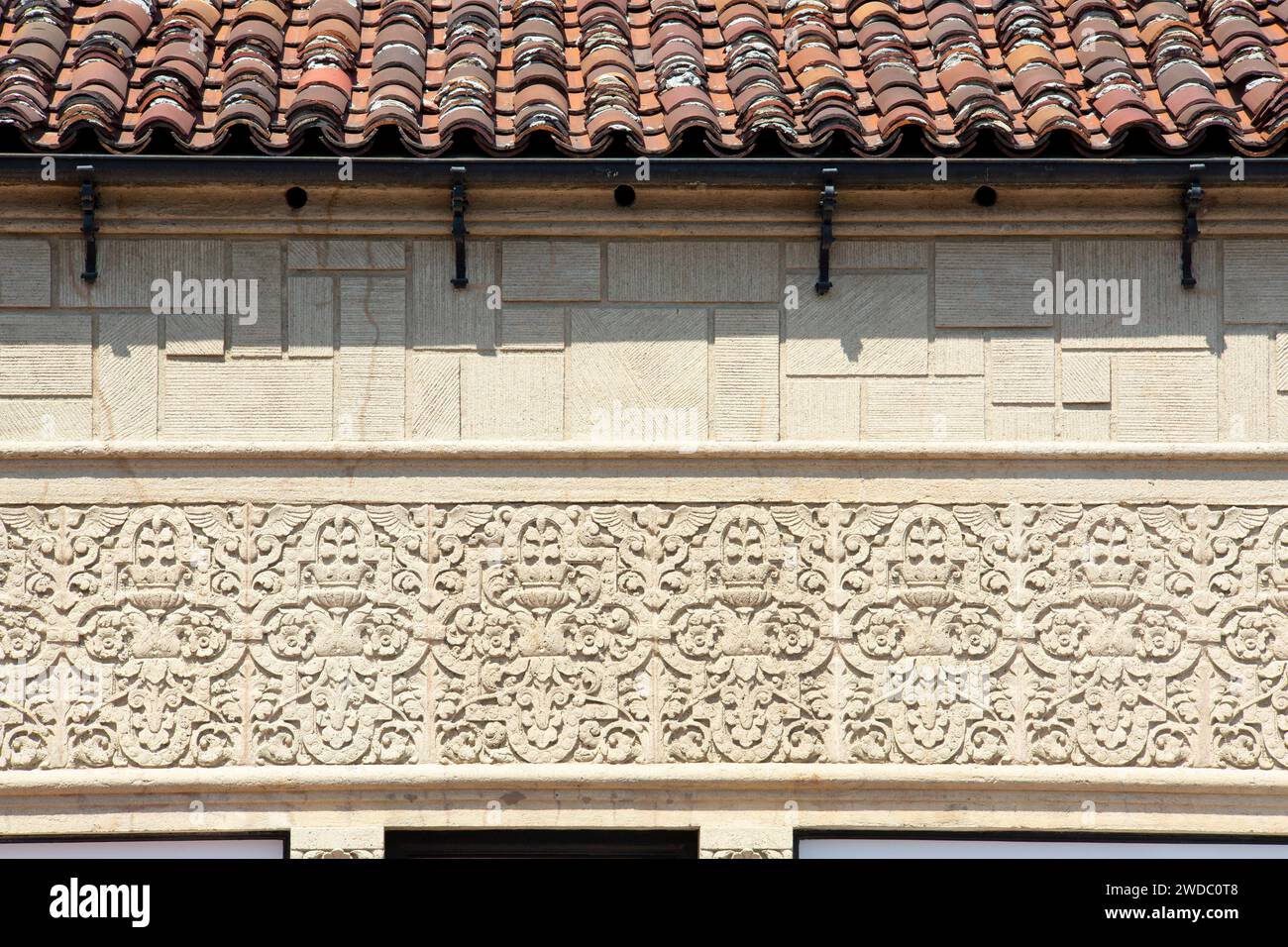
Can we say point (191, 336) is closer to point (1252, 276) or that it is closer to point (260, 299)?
point (260, 299)

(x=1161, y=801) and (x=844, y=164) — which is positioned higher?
(x=844, y=164)

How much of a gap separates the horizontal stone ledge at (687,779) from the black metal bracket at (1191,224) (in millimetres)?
1866

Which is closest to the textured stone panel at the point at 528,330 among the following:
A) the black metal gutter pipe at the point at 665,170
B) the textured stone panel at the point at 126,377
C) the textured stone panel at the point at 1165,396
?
the black metal gutter pipe at the point at 665,170

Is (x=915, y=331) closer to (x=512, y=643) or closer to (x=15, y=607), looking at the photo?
(x=512, y=643)

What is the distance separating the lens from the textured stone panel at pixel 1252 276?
5395mm

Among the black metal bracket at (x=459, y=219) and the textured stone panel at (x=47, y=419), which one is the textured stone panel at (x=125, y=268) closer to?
the textured stone panel at (x=47, y=419)

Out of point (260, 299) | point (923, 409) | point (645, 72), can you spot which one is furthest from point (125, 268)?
point (923, 409)

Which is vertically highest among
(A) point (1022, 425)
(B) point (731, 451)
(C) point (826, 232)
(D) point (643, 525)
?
(C) point (826, 232)

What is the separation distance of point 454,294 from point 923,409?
184 cm

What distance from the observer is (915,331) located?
541cm

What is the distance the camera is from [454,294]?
539cm

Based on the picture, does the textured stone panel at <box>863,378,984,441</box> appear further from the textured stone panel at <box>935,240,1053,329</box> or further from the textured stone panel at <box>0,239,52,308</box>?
the textured stone panel at <box>0,239,52,308</box>
